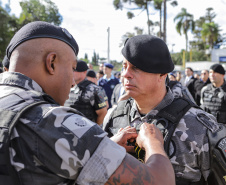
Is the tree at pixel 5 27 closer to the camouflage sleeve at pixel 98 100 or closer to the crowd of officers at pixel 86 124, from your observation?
the camouflage sleeve at pixel 98 100

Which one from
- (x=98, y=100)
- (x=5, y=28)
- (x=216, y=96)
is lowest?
(x=216, y=96)

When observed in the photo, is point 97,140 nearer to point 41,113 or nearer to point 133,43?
point 41,113

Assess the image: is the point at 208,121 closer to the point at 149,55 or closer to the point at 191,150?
the point at 191,150

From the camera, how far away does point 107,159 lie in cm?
111

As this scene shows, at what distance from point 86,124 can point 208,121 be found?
3.42 ft

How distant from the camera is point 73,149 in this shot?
3.50ft

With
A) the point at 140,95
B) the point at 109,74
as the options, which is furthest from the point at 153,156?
the point at 109,74

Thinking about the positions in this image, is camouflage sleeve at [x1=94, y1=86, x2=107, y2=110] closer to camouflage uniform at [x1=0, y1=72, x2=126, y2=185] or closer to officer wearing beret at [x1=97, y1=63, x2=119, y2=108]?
camouflage uniform at [x1=0, y1=72, x2=126, y2=185]

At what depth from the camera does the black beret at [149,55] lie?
69.1 inches

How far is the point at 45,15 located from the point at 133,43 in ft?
125

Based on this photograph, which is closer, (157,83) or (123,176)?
Answer: (123,176)

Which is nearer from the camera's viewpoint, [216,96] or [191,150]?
[191,150]

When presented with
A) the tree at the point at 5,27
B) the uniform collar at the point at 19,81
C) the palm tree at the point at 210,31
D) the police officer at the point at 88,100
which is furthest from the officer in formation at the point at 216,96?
the palm tree at the point at 210,31

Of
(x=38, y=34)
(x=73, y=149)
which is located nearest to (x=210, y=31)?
(x=38, y=34)
